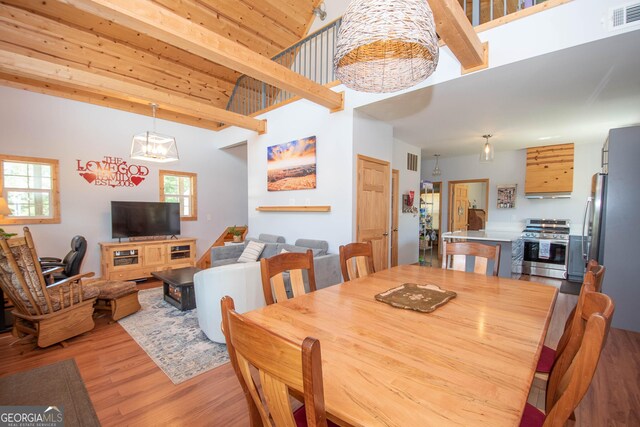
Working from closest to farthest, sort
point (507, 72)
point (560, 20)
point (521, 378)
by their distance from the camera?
point (521, 378) → point (560, 20) → point (507, 72)

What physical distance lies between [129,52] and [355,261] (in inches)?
205

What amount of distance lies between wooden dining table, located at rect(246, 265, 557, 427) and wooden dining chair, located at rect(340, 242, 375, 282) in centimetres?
40

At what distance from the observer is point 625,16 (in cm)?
227

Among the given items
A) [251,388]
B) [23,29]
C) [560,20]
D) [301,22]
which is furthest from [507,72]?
[23,29]

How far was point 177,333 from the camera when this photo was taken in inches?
120

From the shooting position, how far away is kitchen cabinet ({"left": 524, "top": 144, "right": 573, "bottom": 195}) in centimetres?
571

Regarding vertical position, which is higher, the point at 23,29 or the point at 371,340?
the point at 23,29

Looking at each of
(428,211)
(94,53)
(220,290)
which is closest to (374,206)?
(220,290)

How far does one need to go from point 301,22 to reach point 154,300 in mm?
5759

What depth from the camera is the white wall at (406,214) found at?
594 centimetres

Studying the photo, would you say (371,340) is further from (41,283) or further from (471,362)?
(41,283)

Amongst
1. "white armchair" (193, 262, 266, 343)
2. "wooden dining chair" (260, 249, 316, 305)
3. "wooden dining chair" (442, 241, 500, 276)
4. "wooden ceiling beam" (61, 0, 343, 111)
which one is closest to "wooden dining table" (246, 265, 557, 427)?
"wooden dining chair" (260, 249, 316, 305)

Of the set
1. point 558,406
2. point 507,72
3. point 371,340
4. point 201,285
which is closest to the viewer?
point 558,406

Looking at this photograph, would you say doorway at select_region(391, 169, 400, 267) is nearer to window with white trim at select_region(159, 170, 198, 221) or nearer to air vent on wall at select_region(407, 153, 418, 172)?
air vent on wall at select_region(407, 153, 418, 172)
